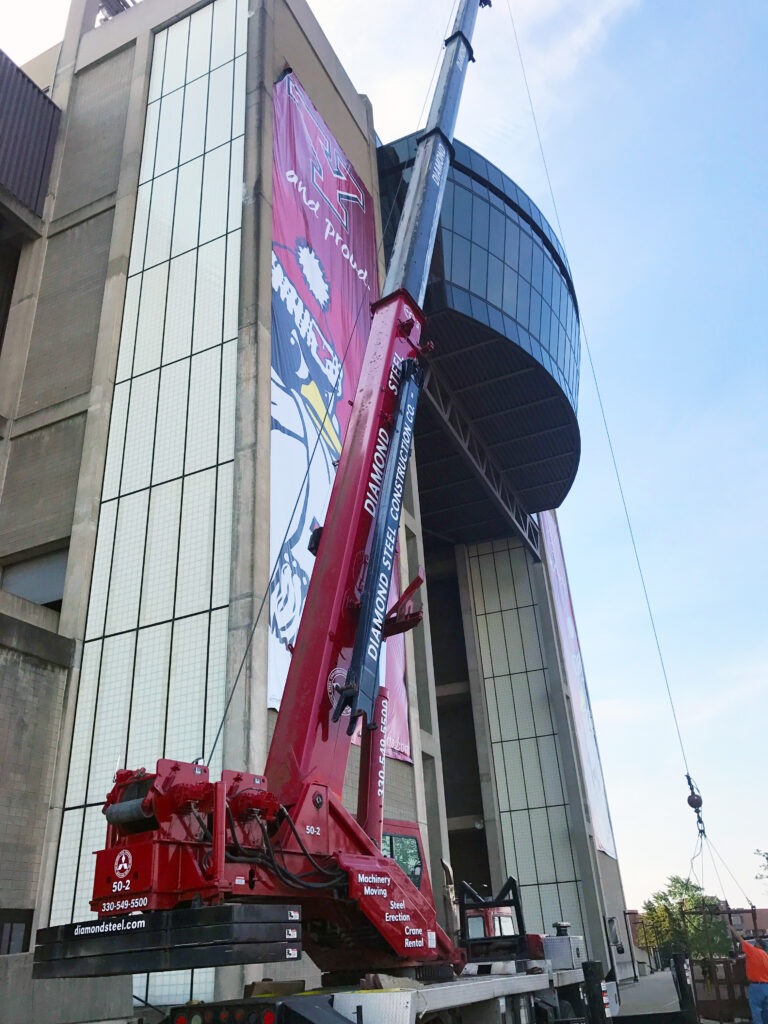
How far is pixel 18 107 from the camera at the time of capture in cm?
2395

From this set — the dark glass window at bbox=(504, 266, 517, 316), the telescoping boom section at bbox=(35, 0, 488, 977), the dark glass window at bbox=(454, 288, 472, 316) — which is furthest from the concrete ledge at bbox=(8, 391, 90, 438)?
the dark glass window at bbox=(504, 266, 517, 316)

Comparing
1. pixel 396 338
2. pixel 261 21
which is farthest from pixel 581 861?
pixel 261 21

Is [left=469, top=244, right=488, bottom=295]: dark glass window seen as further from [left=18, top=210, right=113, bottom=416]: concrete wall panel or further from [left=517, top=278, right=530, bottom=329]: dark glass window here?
[left=18, top=210, right=113, bottom=416]: concrete wall panel

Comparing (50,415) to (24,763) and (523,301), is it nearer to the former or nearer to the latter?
(24,763)

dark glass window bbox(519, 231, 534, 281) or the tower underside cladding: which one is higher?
dark glass window bbox(519, 231, 534, 281)

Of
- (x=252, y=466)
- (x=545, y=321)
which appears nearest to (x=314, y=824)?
(x=252, y=466)

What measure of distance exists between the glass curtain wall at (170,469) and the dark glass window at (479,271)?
1256 centimetres

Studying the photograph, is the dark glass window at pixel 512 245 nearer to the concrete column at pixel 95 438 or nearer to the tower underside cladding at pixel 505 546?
the tower underside cladding at pixel 505 546

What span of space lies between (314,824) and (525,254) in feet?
103

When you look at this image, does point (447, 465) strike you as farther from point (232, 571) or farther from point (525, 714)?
point (232, 571)

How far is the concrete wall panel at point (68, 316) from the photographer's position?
802 inches

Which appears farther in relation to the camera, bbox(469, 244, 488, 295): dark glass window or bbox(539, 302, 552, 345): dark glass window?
bbox(539, 302, 552, 345): dark glass window

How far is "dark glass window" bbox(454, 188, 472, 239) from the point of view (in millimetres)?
31875

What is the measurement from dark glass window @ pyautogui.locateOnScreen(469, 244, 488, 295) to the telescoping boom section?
68.5 ft
